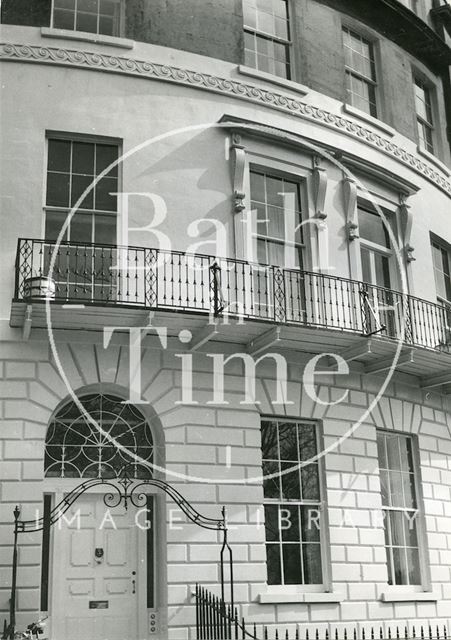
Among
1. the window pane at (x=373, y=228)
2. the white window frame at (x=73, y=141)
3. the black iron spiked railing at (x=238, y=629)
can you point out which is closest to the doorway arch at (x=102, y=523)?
the black iron spiked railing at (x=238, y=629)

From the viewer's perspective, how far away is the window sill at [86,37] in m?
15.2

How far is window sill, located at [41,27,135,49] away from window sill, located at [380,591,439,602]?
35.0ft

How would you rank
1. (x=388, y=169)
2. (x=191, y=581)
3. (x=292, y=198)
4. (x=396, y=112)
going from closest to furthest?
(x=191, y=581)
(x=292, y=198)
(x=388, y=169)
(x=396, y=112)

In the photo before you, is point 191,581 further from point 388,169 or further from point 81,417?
point 388,169

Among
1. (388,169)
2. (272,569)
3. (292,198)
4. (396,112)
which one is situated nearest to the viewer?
(272,569)

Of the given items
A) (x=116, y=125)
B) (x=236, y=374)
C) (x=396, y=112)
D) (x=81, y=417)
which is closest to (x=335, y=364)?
(x=236, y=374)

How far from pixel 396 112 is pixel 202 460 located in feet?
32.3

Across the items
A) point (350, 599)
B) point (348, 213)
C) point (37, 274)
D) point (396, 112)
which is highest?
point (396, 112)

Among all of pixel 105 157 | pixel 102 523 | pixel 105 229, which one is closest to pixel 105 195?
pixel 105 229

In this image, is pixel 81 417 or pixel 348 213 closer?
pixel 81 417

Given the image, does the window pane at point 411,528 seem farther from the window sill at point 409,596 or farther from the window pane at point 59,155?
the window pane at point 59,155

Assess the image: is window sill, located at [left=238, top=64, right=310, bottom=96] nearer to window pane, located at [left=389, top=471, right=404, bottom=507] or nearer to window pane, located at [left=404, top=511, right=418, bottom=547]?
window pane, located at [left=389, top=471, right=404, bottom=507]

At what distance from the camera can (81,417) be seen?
13789 millimetres

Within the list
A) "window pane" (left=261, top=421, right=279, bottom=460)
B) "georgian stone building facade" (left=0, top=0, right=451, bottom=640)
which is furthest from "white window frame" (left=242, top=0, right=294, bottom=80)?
"window pane" (left=261, top=421, right=279, bottom=460)
